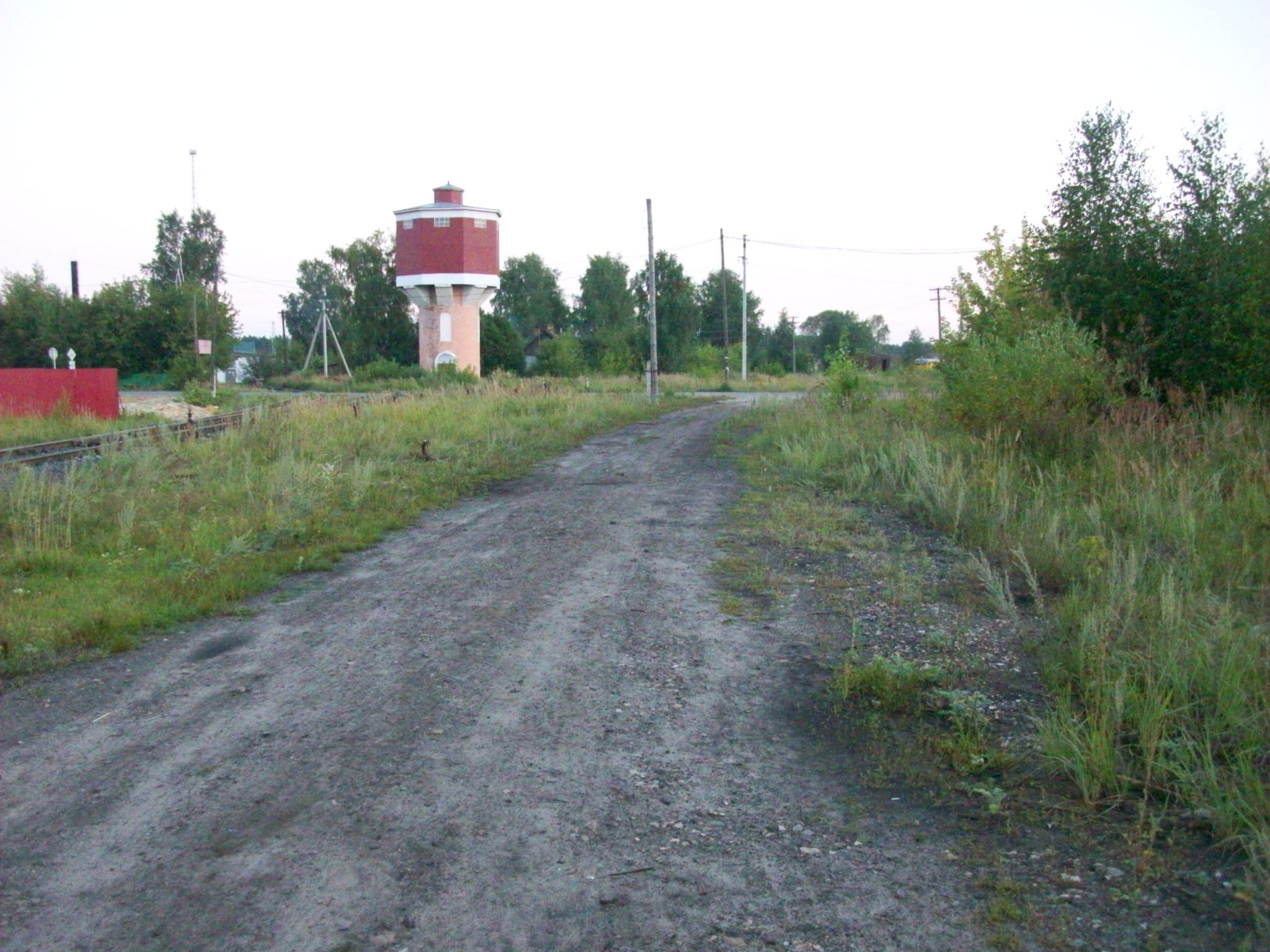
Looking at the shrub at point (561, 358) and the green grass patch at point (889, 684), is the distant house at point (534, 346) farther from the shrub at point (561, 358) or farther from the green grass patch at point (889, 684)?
the green grass patch at point (889, 684)

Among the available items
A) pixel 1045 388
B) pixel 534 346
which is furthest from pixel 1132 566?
pixel 534 346

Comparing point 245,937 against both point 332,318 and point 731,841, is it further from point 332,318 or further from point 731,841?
point 332,318

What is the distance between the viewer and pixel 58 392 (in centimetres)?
2459

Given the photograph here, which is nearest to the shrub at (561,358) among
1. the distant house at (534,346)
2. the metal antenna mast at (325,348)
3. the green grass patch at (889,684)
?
the distant house at (534,346)

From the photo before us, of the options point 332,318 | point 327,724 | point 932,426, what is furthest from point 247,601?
point 332,318

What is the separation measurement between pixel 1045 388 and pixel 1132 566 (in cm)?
732

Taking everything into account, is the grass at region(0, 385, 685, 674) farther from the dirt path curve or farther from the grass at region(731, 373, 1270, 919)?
the grass at region(731, 373, 1270, 919)

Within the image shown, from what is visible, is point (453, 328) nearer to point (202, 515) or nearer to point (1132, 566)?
point (202, 515)

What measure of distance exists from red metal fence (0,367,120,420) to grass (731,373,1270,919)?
60.0 feet

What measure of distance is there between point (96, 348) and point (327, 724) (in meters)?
56.7

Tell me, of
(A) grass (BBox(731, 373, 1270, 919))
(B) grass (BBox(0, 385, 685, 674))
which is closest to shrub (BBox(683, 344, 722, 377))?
(B) grass (BBox(0, 385, 685, 674))

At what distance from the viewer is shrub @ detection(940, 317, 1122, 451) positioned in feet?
41.0

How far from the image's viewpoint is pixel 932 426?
1526 centimetres

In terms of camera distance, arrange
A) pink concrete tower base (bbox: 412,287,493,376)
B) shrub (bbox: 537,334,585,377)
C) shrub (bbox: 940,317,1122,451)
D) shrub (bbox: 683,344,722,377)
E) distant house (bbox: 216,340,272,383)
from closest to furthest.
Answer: shrub (bbox: 940,317,1122,451), pink concrete tower base (bbox: 412,287,493,376), shrub (bbox: 683,344,722,377), shrub (bbox: 537,334,585,377), distant house (bbox: 216,340,272,383)
